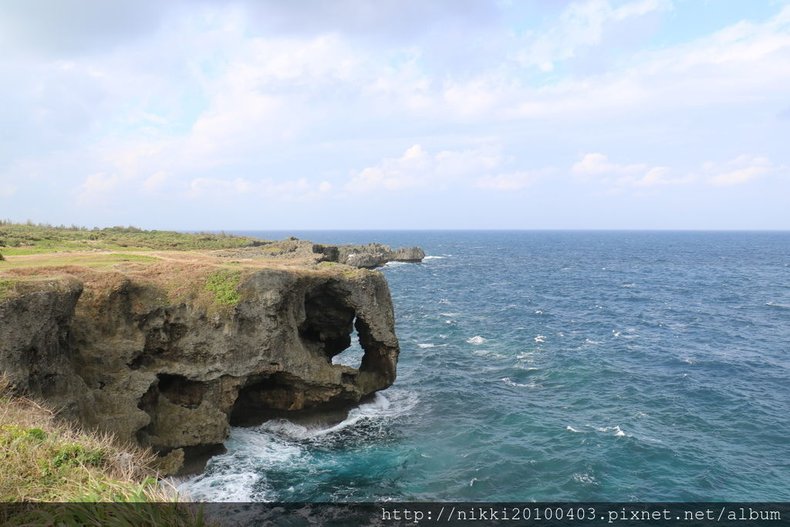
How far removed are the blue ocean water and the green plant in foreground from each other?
831cm

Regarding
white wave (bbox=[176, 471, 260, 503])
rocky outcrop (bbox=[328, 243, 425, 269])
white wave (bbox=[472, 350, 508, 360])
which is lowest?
white wave (bbox=[176, 471, 260, 503])

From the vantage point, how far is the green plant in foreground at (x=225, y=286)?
93.7 feet

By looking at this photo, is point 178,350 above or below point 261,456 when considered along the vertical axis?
above

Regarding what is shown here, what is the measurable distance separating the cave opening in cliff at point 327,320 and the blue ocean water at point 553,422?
17.8ft

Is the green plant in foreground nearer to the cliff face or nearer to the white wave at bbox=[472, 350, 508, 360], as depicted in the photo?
the cliff face

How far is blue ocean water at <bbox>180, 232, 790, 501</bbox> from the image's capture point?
2516cm

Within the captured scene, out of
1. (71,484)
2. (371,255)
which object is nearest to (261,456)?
(71,484)

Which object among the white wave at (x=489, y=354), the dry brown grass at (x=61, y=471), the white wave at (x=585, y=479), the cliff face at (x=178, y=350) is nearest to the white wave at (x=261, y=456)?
the cliff face at (x=178, y=350)

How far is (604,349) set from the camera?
4881 cm

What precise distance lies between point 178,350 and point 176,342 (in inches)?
Answer: 17.9

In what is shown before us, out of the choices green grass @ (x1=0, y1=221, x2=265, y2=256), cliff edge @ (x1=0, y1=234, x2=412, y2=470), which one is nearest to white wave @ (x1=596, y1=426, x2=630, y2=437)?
cliff edge @ (x1=0, y1=234, x2=412, y2=470)

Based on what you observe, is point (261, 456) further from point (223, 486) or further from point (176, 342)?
point (176, 342)

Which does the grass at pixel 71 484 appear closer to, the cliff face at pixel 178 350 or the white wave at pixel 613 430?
the cliff face at pixel 178 350

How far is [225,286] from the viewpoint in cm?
2919
